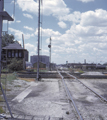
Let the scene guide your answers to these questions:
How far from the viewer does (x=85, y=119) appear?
6.70 metres

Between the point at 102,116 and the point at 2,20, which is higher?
the point at 2,20

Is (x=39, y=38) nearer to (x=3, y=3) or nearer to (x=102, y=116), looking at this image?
(x=3, y=3)

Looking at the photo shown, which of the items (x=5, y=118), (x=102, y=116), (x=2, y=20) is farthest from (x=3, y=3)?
(x=102, y=116)

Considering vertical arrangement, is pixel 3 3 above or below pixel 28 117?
above

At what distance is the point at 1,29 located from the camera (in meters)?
7.19

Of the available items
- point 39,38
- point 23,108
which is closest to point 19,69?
point 39,38

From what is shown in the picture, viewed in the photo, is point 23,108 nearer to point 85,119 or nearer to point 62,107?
point 62,107


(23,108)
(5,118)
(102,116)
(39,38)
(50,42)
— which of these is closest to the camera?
(5,118)

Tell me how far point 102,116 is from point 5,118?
391 cm

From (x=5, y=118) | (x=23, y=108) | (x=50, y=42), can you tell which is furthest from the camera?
(x=50, y=42)

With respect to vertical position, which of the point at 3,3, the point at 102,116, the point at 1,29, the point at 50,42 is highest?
the point at 50,42

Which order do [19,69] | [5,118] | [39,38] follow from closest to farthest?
[5,118], [39,38], [19,69]

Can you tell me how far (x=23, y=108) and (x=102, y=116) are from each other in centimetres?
368

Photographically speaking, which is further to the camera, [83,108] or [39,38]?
[39,38]
